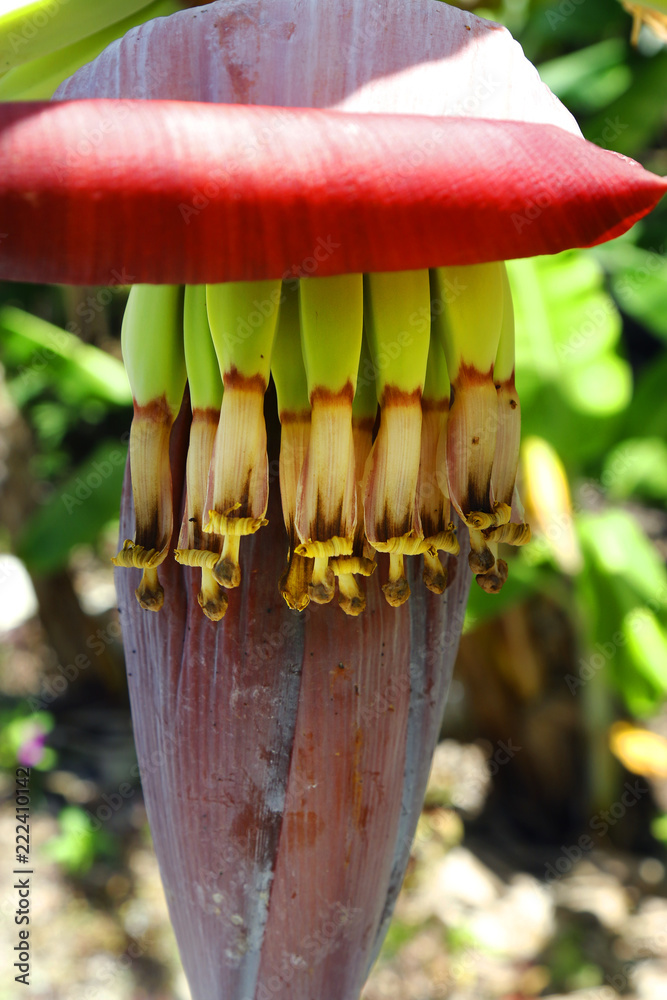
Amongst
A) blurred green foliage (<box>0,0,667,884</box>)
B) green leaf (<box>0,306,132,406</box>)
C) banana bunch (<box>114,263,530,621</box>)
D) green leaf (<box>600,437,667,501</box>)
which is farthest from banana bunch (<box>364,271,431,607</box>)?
green leaf (<box>600,437,667,501</box>)

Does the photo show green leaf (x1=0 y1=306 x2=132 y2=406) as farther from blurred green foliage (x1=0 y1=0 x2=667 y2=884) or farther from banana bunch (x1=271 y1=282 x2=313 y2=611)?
banana bunch (x1=271 y1=282 x2=313 y2=611)

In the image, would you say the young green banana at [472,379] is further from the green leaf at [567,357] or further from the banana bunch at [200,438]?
the green leaf at [567,357]

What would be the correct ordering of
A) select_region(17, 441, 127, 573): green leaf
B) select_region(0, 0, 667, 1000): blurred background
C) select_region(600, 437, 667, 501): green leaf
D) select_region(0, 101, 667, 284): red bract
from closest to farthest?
select_region(0, 101, 667, 284): red bract < select_region(0, 0, 667, 1000): blurred background < select_region(17, 441, 127, 573): green leaf < select_region(600, 437, 667, 501): green leaf

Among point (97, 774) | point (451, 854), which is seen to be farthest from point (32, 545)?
point (451, 854)

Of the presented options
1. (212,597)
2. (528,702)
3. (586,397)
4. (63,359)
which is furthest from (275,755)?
(528,702)

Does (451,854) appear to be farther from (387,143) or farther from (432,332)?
(387,143)

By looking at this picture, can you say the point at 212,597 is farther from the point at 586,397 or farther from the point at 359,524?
the point at 586,397

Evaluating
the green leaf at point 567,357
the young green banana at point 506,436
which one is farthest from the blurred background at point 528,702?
the young green banana at point 506,436
